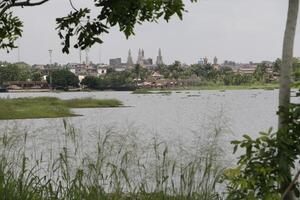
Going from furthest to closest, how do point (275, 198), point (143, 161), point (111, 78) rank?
1. point (111, 78)
2. point (143, 161)
3. point (275, 198)

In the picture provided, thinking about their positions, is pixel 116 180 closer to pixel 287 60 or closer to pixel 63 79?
pixel 287 60

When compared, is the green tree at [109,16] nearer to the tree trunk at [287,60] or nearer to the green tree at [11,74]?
the tree trunk at [287,60]

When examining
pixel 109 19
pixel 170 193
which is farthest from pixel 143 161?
pixel 109 19

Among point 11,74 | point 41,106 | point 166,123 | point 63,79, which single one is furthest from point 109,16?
point 11,74

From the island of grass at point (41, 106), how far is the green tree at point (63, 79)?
86011mm

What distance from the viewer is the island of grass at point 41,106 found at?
159 feet

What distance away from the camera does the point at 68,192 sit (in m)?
6.94

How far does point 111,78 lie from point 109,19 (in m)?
184

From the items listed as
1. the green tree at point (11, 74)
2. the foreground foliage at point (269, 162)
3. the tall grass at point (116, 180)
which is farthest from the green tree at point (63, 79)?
the foreground foliage at point (269, 162)

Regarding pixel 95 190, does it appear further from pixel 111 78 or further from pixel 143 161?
pixel 111 78

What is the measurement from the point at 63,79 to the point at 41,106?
104m

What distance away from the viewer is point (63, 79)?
16150cm

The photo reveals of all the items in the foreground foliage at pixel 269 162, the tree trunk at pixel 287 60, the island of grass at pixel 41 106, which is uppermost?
the tree trunk at pixel 287 60

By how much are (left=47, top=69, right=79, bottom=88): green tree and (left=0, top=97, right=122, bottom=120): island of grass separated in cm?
8601
